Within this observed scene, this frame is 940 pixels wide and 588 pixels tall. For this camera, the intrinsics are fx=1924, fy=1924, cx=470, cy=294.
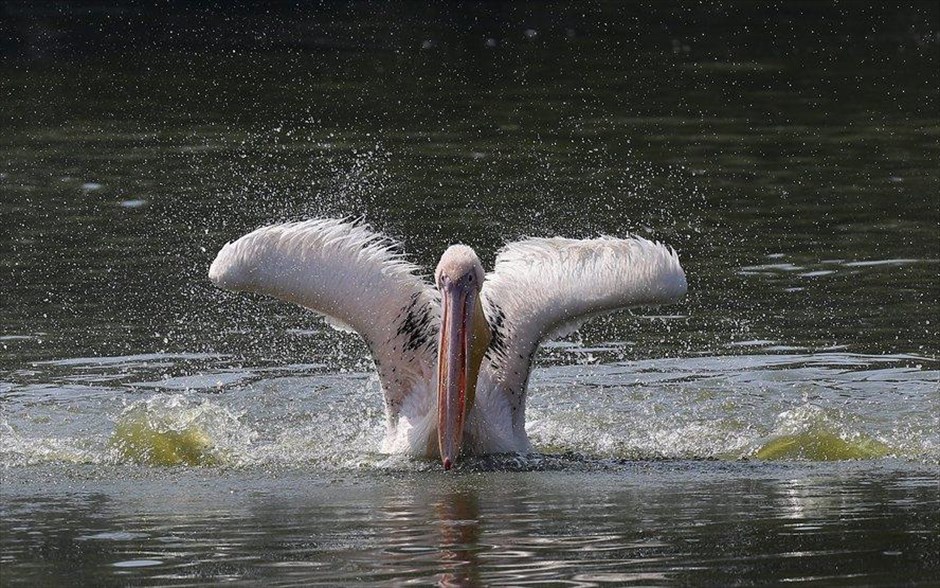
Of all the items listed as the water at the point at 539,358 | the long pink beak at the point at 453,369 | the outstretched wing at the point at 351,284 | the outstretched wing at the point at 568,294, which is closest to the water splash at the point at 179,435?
the water at the point at 539,358

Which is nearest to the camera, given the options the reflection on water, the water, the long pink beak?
the reflection on water

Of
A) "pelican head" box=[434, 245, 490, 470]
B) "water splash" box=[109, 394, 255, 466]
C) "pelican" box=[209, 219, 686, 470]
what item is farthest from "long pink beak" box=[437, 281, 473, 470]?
"water splash" box=[109, 394, 255, 466]

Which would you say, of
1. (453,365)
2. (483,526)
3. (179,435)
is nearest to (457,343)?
(453,365)

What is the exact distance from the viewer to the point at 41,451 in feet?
27.7

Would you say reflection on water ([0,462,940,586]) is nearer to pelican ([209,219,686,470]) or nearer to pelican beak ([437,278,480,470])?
pelican beak ([437,278,480,470])

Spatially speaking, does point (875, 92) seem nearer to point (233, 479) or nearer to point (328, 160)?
point (328, 160)

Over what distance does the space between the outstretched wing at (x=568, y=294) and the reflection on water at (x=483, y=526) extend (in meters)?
0.79

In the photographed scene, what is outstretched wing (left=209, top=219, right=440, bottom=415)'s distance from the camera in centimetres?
870

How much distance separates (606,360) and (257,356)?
6.34ft

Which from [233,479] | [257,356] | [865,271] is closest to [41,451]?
[233,479]

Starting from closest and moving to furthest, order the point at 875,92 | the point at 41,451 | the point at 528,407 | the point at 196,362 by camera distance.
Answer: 1. the point at 41,451
2. the point at 528,407
3. the point at 196,362
4. the point at 875,92

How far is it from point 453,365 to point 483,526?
1300mm

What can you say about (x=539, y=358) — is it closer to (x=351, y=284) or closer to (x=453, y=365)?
(x=351, y=284)

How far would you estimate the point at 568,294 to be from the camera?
8.70 m
